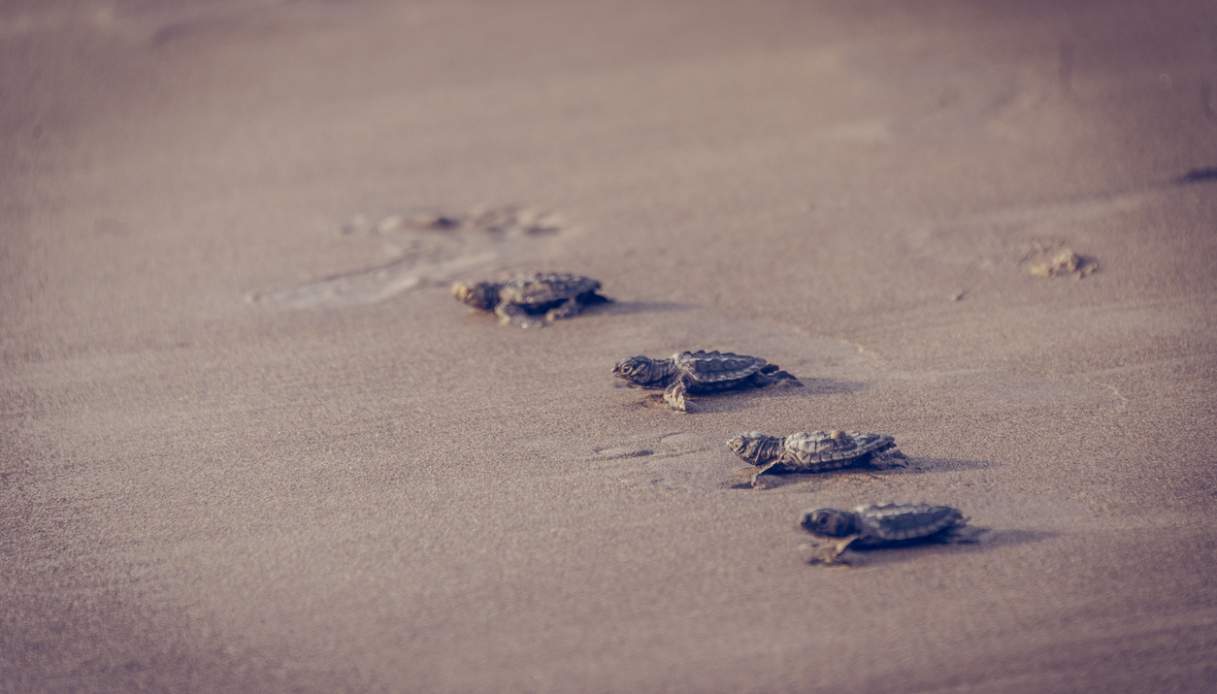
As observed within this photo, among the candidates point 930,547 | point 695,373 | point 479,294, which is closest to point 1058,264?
point 695,373

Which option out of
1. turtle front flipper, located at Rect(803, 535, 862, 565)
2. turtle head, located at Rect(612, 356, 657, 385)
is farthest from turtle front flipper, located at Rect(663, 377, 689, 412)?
turtle front flipper, located at Rect(803, 535, 862, 565)

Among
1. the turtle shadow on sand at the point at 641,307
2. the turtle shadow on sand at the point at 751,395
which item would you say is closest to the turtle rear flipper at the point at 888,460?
the turtle shadow on sand at the point at 751,395

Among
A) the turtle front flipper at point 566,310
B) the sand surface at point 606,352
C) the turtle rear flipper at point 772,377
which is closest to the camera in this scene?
the sand surface at point 606,352

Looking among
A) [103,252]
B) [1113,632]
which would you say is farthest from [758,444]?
[103,252]

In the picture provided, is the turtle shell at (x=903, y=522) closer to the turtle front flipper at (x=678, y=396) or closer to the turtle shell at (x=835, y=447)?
the turtle shell at (x=835, y=447)

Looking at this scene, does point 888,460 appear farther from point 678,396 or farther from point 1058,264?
point 1058,264

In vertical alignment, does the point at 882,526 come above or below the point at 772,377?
below
